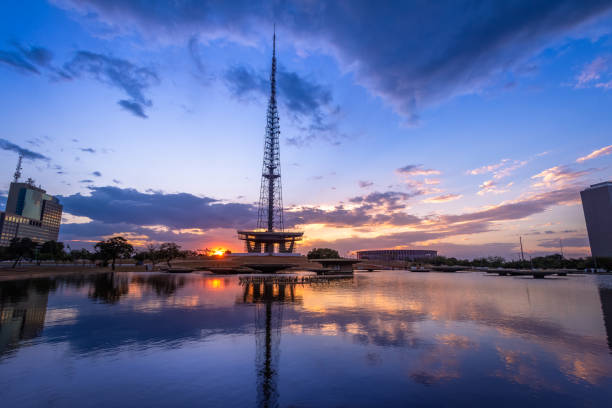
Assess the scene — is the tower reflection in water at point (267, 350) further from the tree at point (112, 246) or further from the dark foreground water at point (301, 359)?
the tree at point (112, 246)

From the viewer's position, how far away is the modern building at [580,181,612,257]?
178m

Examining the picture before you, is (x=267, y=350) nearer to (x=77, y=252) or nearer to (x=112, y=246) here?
(x=112, y=246)

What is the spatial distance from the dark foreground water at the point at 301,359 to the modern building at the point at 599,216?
224 metres

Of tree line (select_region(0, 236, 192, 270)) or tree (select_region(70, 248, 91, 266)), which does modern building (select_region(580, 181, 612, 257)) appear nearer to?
tree line (select_region(0, 236, 192, 270))

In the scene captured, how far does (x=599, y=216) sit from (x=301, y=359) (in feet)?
814

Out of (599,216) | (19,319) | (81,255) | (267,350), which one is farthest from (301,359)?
(599,216)

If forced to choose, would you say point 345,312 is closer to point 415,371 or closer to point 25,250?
point 415,371

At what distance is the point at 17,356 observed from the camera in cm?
1169

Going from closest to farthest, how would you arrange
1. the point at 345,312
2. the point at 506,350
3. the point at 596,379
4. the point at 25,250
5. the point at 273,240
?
1. the point at 596,379
2. the point at 506,350
3. the point at 345,312
4. the point at 25,250
5. the point at 273,240

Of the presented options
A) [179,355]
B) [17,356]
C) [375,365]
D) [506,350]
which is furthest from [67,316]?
[506,350]

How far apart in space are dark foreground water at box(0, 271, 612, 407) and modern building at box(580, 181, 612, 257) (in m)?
224

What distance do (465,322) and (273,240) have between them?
11298 cm

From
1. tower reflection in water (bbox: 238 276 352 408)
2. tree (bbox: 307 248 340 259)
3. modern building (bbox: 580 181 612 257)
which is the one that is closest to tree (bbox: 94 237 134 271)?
tower reflection in water (bbox: 238 276 352 408)

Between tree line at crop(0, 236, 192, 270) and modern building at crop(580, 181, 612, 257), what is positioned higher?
modern building at crop(580, 181, 612, 257)
